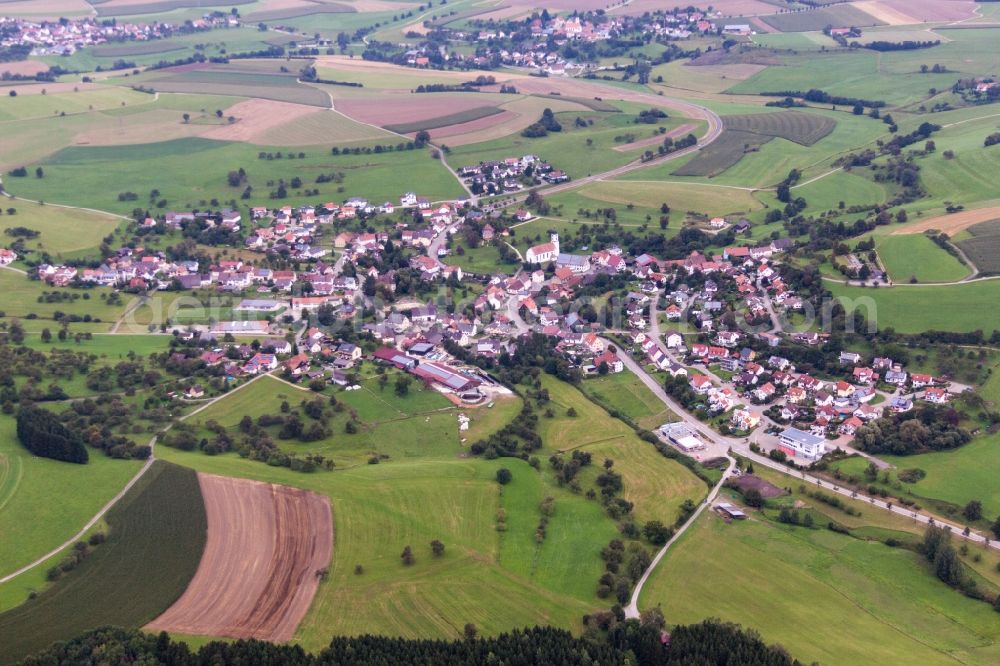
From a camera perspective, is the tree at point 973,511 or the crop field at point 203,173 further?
the crop field at point 203,173

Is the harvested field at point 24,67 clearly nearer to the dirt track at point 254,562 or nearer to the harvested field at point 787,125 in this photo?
the harvested field at point 787,125

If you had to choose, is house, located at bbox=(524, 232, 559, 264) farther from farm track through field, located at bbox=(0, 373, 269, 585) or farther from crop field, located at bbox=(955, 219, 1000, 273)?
farm track through field, located at bbox=(0, 373, 269, 585)

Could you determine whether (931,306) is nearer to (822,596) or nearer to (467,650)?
(822,596)

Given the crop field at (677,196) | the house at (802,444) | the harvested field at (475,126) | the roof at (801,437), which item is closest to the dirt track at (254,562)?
the house at (802,444)

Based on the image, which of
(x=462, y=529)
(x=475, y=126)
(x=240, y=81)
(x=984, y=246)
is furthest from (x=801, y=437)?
(x=240, y=81)

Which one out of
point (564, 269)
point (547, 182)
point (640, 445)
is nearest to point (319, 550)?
point (640, 445)

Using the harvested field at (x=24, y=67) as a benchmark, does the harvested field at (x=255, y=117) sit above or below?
below

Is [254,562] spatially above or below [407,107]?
below
